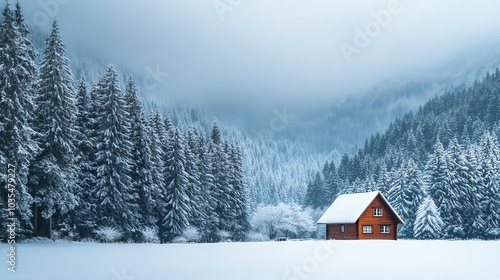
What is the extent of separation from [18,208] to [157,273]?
1954cm

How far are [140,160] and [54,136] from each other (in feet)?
43.5

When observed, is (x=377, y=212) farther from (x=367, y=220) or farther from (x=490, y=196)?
(x=490, y=196)

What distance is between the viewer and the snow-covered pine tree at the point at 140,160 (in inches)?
1845

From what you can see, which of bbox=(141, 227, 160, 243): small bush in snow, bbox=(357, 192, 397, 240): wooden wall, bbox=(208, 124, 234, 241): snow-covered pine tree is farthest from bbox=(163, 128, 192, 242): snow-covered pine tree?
bbox=(357, 192, 397, 240): wooden wall

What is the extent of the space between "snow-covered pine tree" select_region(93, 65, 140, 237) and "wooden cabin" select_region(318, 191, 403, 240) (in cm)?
2855

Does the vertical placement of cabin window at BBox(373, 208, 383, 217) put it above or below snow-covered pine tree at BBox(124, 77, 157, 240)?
below

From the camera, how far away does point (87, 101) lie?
1747 inches

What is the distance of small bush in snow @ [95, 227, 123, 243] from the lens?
132 feet

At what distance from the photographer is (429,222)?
6419 centimetres

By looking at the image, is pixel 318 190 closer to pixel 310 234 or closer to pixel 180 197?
pixel 310 234

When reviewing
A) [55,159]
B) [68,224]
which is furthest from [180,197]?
[55,159]

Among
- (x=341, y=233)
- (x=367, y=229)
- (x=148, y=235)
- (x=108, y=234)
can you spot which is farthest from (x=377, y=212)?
(x=108, y=234)

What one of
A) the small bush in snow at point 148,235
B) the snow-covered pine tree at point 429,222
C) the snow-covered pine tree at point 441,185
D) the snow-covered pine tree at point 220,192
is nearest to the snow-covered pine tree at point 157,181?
the small bush in snow at point 148,235

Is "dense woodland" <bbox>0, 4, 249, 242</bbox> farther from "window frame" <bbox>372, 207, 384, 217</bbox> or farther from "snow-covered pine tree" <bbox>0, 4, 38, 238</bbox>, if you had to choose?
"window frame" <bbox>372, 207, 384, 217</bbox>
